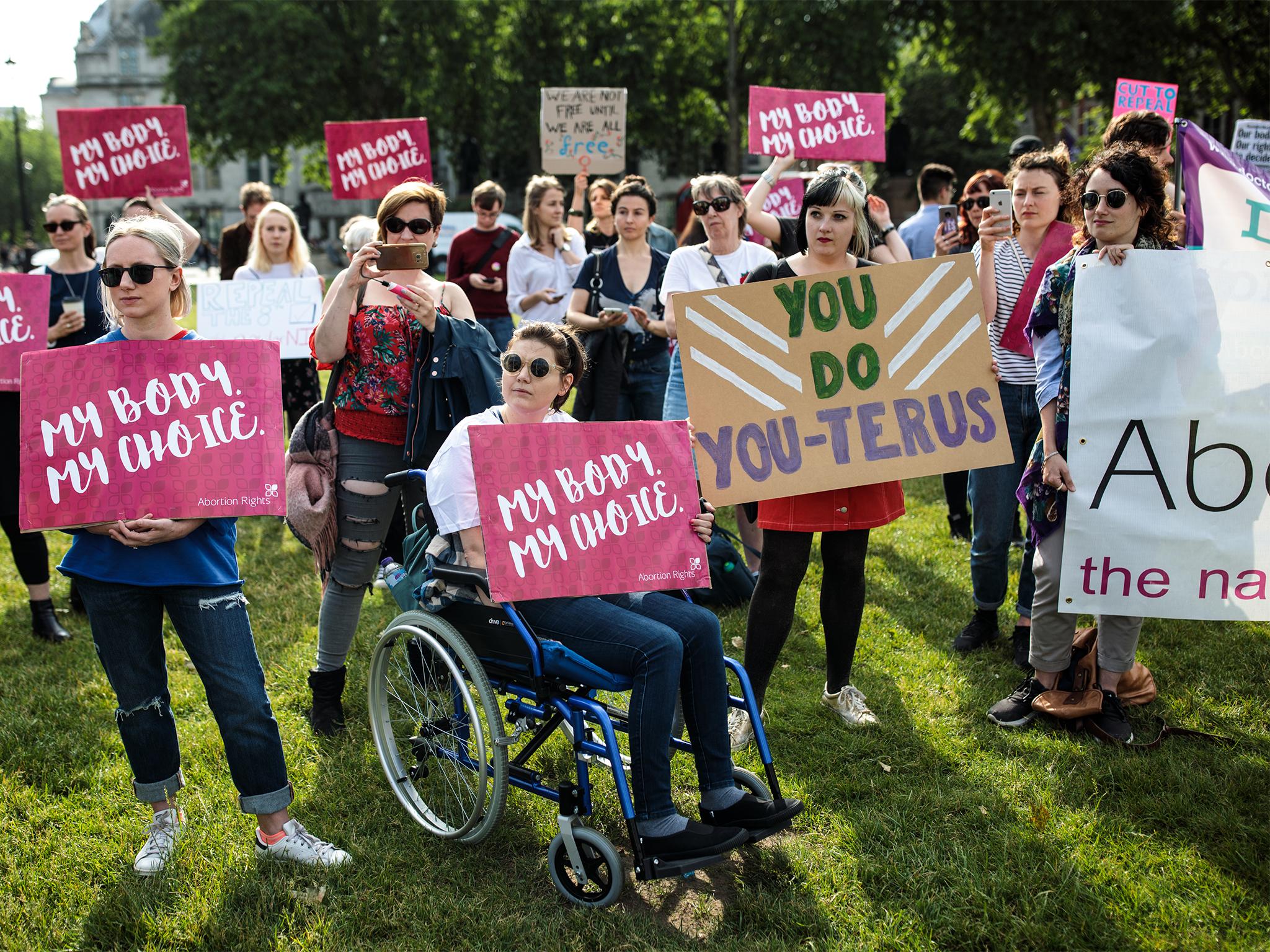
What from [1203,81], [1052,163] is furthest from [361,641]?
[1203,81]

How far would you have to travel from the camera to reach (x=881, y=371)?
3799mm

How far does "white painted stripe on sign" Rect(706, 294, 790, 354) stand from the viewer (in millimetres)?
3697

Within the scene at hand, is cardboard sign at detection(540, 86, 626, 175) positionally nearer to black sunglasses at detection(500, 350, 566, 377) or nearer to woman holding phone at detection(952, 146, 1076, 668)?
woman holding phone at detection(952, 146, 1076, 668)

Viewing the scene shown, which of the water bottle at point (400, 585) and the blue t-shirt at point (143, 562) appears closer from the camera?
the blue t-shirt at point (143, 562)

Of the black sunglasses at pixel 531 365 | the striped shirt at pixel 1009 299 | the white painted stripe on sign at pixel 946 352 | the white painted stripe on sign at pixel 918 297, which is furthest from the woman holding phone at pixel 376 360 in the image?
the striped shirt at pixel 1009 299

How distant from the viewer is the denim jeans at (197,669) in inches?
127

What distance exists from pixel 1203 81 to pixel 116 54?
70.6 meters

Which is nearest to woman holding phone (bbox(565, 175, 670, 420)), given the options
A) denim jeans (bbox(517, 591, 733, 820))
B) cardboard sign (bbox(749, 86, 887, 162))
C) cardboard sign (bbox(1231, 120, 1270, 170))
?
denim jeans (bbox(517, 591, 733, 820))

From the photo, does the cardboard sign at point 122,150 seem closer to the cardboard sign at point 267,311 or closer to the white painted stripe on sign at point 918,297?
the cardboard sign at point 267,311

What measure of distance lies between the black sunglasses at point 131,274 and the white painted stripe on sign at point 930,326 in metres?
2.46

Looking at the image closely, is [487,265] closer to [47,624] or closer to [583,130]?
[583,130]

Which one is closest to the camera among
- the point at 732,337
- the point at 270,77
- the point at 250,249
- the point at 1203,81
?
the point at 732,337

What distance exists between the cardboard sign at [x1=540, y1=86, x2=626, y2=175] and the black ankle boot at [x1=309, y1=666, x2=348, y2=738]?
18.6 ft

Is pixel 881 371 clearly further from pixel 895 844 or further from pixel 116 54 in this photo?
pixel 116 54
